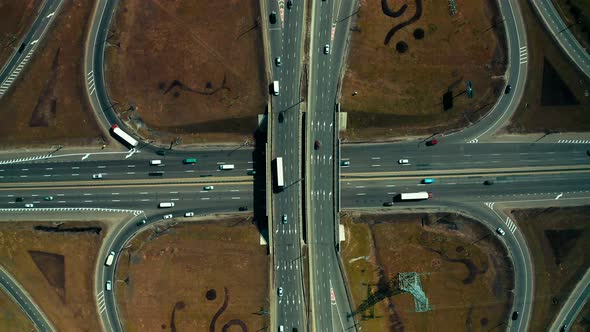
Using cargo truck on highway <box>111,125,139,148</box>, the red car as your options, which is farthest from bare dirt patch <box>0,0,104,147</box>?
the red car

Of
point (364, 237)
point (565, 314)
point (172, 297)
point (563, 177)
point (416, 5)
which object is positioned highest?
point (416, 5)

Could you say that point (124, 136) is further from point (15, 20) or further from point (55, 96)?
point (15, 20)

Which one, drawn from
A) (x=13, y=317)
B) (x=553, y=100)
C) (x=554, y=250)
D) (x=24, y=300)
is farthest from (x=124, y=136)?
(x=554, y=250)

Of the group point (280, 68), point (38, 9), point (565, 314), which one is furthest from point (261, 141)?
point (565, 314)

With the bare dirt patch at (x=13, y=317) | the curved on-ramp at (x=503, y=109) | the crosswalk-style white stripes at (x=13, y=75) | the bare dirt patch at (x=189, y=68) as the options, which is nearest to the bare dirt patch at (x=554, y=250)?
the curved on-ramp at (x=503, y=109)

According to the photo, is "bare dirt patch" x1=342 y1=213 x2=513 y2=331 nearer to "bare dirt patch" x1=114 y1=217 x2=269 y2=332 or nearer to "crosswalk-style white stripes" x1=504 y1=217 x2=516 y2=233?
"crosswalk-style white stripes" x1=504 y1=217 x2=516 y2=233

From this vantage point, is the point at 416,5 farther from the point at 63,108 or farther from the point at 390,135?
the point at 63,108

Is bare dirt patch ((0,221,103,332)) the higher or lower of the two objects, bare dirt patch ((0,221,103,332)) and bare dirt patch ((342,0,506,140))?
the lower

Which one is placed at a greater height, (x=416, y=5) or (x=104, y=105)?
(x=416, y=5)
